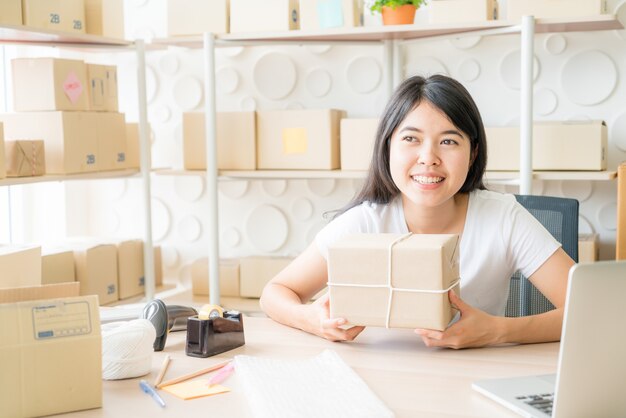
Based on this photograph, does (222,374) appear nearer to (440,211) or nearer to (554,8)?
(440,211)

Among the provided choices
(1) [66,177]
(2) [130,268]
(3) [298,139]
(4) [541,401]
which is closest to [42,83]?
(1) [66,177]

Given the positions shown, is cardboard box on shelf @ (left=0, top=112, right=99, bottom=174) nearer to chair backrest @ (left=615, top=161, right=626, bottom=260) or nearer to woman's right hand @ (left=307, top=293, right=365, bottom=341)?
woman's right hand @ (left=307, top=293, right=365, bottom=341)

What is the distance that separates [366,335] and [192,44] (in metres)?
1.99

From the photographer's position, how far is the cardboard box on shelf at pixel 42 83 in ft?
9.32

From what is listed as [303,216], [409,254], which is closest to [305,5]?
[303,216]

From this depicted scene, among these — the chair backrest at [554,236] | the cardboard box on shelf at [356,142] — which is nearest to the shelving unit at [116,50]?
the cardboard box on shelf at [356,142]

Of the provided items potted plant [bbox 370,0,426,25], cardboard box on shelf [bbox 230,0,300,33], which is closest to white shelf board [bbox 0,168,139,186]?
cardboard box on shelf [bbox 230,0,300,33]

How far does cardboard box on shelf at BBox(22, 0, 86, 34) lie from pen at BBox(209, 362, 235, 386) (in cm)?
181

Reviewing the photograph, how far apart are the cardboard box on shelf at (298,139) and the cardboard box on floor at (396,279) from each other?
171cm

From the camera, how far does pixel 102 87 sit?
3.10 meters

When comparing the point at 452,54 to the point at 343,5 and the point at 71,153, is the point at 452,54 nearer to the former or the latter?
the point at 343,5

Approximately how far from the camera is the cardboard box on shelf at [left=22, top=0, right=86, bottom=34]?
8.81 ft

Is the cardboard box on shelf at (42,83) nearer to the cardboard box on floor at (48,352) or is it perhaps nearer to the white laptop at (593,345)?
the cardboard box on floor at (48,352)

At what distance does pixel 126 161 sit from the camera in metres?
3.28
